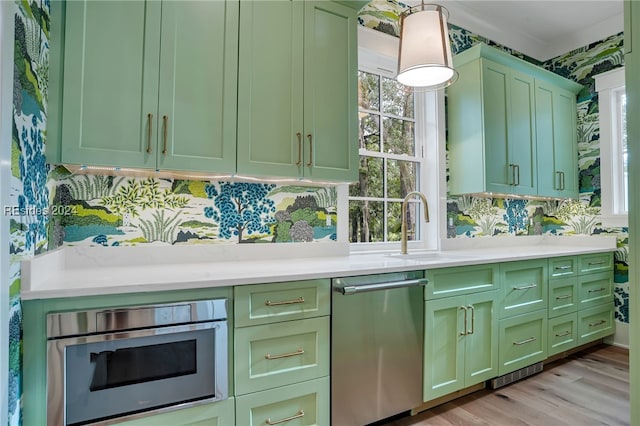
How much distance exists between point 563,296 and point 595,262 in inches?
23.8

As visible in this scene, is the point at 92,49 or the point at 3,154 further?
the point at 92,49

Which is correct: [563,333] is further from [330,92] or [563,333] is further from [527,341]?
[330,92]

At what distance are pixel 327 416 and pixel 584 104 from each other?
12.8ft

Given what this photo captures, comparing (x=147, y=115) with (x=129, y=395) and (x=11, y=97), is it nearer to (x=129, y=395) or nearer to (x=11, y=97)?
(x=11, y=97)

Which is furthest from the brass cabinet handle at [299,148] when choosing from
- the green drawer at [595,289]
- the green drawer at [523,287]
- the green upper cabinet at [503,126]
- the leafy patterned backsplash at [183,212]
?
the green drawer at [595,289]

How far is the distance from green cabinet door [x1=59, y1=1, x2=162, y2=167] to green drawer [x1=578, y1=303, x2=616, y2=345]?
3.46m

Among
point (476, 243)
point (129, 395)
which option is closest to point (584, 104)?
point (476, 243)

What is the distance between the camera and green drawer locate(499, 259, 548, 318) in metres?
2.39

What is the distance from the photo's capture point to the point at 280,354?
1576 millimetres

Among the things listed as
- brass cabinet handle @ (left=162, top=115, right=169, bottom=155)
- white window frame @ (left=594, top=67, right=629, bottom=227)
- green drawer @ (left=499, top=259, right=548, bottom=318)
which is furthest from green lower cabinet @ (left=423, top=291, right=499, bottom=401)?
white window frame @ (left=594, top=67, right=629, bottom=227)

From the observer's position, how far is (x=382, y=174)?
2852 millimetres

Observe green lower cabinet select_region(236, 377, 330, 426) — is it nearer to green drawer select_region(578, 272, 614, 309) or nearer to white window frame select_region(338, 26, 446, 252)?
white window frame select_region(338, 26, 446, 252)

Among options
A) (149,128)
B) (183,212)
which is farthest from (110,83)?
(183,212)

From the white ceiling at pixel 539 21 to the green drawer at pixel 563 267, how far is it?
2182 millimetres
